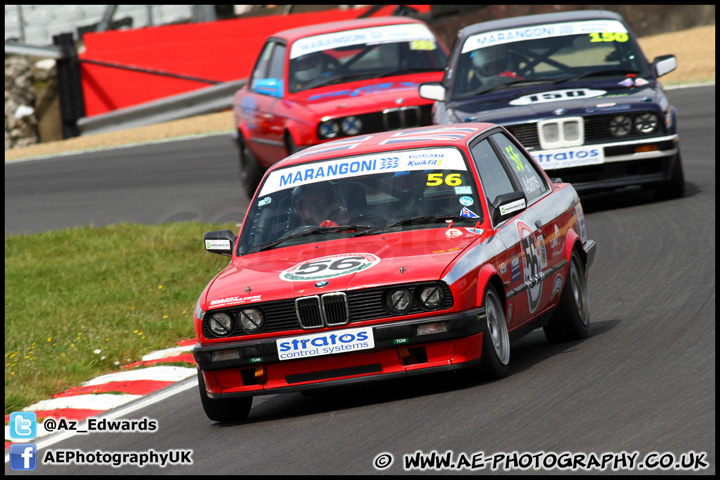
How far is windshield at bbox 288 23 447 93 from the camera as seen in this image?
14.6 m

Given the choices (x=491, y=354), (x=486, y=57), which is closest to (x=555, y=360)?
(x=491, y=354)

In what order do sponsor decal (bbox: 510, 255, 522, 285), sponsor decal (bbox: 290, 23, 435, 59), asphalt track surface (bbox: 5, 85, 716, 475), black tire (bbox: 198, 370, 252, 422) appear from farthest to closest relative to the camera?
sponsor decal (bbox: 290, 23, 435, 59), sponsor decal (bbox: 510, 255, 522, 285), black tire (bbox: 198, 370, 252, 422), asphalt track surface (bbox: 5, 85, 716, 475)

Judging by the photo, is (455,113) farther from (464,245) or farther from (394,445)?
(394,445)

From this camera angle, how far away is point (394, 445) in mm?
5789

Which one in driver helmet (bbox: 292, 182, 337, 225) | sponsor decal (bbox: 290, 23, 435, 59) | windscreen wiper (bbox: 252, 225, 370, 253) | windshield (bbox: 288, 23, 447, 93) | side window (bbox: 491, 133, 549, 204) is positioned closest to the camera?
windscreen wiper (bbox: 252, 225, 370, 253)

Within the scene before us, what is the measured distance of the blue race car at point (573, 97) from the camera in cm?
1231

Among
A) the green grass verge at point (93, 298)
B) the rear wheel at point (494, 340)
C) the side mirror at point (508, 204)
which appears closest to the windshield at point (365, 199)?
the side mirror at point (508, 204)

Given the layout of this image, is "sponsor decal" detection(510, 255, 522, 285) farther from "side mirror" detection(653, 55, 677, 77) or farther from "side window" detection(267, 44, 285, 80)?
"side window" detection(267, 44, 285, 80)

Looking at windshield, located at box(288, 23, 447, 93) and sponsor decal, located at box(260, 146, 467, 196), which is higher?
sponsor decal, located at box(260, 146, 467, 196)

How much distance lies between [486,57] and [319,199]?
20.0 feet

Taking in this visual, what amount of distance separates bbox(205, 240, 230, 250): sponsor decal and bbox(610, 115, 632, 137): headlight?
5753 mm

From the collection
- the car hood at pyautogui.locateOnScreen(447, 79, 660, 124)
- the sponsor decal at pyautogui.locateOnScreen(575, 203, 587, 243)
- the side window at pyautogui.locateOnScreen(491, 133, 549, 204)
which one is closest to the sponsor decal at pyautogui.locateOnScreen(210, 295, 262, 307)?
the side window at pyautogui.locateOnScreen(491, 133, 549, 204)

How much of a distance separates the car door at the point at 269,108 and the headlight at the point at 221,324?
24.6ft

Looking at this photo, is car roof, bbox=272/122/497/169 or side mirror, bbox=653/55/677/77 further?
side mirror, bbox=653/55/677/77
